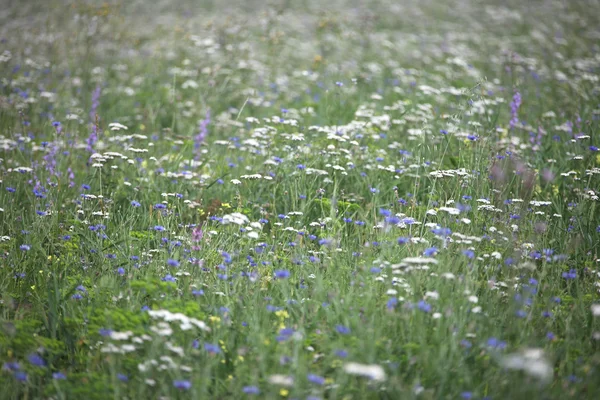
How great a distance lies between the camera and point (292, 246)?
13.4 feet

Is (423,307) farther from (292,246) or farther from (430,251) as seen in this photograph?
(292,246)

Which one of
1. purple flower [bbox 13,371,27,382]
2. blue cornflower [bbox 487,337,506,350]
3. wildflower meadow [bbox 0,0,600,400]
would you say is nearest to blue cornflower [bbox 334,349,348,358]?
wildflower meadow [bbox 0,0,600,400]

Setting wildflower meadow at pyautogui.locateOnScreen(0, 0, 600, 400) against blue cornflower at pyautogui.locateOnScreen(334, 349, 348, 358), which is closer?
blue cornflower at pyautogui.locateOnScreen(334, 349, 348, 358)

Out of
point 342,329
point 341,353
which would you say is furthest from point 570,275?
point 341,353

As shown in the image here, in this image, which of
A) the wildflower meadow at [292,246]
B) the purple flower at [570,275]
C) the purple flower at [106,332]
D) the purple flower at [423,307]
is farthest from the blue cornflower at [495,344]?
the purple flower at [106,332]

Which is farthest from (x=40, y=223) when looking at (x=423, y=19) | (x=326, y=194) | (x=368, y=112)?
(x=423, y=19)

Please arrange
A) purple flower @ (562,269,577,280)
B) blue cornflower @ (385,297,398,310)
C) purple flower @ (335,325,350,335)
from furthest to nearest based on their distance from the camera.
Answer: purple flower @ (562,269,577,280) → blue cornflower @ (385,297,398,310) → purple flower @ (335,325,350,335)

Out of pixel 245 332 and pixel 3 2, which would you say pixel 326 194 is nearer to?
pixel 245 332

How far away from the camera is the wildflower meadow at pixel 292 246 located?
2721mm

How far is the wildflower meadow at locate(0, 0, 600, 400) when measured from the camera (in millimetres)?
2721

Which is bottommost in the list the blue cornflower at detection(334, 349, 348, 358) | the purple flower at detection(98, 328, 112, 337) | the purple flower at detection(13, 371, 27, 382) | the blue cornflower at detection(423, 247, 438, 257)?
the purple flower at detection(13, 371, 27, 382)

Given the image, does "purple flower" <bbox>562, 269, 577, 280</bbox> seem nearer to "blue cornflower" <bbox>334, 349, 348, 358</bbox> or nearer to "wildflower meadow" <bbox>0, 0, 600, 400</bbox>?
"wildflower meadow" <bbox>0, 0, 600, 400</bbox>

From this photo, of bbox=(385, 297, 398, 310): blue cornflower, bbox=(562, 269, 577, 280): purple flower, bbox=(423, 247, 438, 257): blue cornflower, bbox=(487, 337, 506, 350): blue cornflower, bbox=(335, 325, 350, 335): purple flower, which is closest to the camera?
bbox=(487, 337, 506, 350): blue cornflower

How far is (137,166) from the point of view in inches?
204
